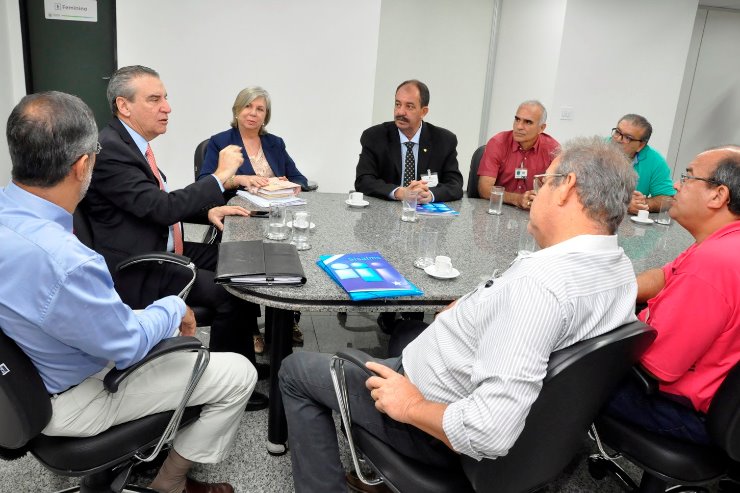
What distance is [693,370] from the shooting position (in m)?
1.47

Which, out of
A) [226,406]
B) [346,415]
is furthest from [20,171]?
[346,415]

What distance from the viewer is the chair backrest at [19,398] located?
115 cm

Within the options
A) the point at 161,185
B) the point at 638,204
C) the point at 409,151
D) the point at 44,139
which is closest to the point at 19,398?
the point at 44,139

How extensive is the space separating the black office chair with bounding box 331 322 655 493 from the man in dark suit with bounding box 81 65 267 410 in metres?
1.07

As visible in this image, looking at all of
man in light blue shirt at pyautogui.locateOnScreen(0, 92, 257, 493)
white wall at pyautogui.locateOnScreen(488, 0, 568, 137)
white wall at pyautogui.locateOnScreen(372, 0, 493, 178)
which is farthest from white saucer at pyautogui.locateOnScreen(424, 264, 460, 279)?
white wall at pyautogui.locateOnScreen(372, 0, 493, 178)

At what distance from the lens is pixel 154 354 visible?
1375 millimetres

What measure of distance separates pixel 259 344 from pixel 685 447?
202 cm

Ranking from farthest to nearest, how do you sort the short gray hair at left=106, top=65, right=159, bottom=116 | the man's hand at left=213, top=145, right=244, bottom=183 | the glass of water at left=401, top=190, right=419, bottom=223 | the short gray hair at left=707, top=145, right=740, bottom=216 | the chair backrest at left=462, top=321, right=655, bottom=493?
1. the glass of water at left=401, top=190, right=419, bottom=223
2. the man's hand at left=213, top=145, right=244, bottom=183
3. the short gray hair at left=106, top=65, right=159, bottom=116
4. the short gray hair at left=707, top=145, right=740, bottom=216
5. the chair backrest at left=462, top=321, right=655, bottom=493

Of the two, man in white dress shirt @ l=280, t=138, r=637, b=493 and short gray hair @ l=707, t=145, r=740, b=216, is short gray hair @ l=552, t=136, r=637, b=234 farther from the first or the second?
short gray hair @ l=707, t=145, r=740, b=216

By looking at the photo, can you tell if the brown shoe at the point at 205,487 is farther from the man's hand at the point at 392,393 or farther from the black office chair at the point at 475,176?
the black office chair at the point at 475,176

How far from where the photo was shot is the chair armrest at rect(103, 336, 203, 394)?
131 centimetres

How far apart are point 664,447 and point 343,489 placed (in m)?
0.89

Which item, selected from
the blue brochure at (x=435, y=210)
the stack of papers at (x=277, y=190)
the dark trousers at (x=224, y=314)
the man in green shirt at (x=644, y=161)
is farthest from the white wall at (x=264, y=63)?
the dark trousers at (x=224, y=314)

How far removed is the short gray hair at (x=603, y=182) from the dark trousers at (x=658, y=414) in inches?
21.1
